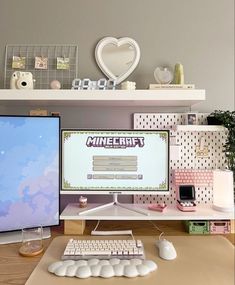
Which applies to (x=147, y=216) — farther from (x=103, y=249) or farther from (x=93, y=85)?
(x=93, y=85)

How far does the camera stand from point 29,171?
1.19 metres

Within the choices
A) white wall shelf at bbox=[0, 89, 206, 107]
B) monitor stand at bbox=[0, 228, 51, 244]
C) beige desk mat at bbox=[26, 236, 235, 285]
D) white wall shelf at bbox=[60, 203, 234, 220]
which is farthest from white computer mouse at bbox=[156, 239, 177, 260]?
white wall shelf at bbox=[0, 89, 206, 107]

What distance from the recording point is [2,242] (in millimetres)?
1104

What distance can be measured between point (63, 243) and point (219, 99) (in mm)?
1084

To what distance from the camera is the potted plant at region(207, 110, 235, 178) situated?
1.29 m

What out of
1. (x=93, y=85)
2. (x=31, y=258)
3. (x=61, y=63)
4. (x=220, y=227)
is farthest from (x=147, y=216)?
(x=61, y=63)

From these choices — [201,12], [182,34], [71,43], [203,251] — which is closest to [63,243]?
[203,251]

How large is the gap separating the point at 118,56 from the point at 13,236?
103 cm

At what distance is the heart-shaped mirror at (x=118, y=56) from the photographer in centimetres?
141

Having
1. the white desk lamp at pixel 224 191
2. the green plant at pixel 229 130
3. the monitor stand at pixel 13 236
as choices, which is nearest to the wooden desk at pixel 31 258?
the monitor stand at pixel 13 236

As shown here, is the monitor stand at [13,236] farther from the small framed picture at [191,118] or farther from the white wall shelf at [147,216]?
the small framed picture at [191,118]

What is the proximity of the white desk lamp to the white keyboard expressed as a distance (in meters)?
0.45

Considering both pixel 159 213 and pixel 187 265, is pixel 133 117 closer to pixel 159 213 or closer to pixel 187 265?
pixel 159 213

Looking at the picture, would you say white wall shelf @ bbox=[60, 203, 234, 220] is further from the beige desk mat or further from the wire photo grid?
the wire photo grid
